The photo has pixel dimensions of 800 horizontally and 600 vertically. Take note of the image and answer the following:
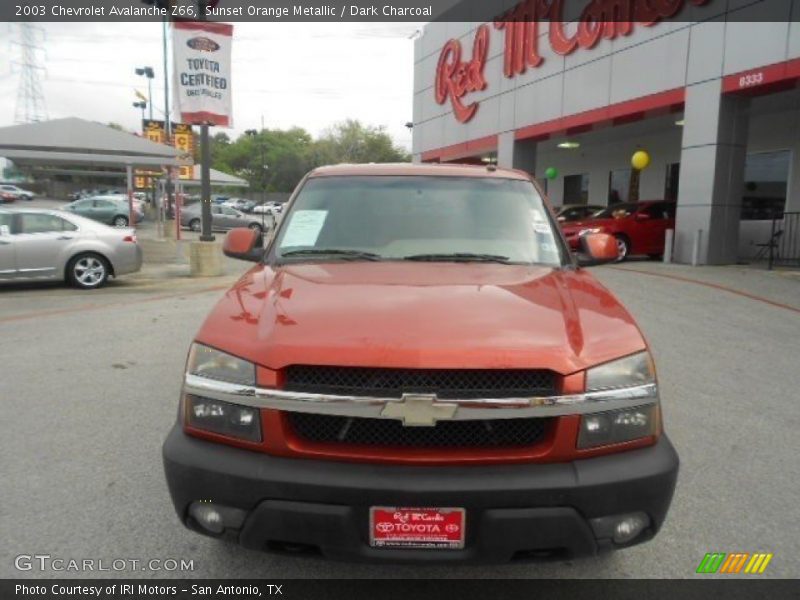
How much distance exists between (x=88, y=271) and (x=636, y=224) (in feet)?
41.7

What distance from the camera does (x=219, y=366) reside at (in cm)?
238

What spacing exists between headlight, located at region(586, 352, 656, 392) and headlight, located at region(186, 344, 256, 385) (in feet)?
4.04

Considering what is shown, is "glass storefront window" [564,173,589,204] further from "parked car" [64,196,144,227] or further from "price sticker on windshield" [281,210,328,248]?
"price sticker on windshield" [281,210,328,248]

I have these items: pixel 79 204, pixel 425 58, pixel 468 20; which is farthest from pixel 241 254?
pixel 79 204

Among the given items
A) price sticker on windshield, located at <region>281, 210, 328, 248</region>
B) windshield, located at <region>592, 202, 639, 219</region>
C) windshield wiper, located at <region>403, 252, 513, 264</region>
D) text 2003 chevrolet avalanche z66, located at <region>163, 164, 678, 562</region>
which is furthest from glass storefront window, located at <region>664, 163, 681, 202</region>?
text 2003 chevrolet avalanche z66, located at <region>163, 164, 678, 562</region>

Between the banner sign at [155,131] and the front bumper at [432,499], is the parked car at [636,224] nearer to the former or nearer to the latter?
the front bumper at [432,499]

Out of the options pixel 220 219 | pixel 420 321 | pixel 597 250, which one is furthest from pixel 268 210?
pixel 420 321

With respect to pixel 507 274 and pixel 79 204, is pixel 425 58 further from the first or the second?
pixel 507 274

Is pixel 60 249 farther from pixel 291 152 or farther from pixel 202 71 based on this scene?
pixel 291 152

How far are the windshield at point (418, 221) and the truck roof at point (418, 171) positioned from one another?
66 millimetres

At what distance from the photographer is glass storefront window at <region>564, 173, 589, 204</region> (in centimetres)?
2533

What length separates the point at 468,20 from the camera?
985 inches

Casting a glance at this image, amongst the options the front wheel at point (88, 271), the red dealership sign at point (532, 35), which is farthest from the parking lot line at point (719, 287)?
the front wheel at point (88, 271)

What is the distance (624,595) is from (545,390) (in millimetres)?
1027
